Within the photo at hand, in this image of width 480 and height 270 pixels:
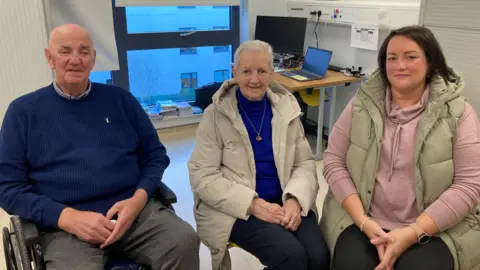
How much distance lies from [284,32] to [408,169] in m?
2.88

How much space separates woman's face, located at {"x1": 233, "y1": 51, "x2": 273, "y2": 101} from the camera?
73.2 inches

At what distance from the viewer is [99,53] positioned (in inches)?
141

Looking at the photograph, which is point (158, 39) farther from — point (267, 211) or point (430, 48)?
point (430, 48)

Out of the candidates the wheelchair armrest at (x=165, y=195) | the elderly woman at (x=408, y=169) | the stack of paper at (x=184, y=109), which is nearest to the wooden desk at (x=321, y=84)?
the stack of paper at (x=184, y=109)

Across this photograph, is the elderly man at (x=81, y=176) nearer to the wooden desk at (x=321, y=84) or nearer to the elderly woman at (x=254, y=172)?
the elderly woman at (x=254, y=172)

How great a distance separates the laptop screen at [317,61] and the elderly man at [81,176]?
2.29m

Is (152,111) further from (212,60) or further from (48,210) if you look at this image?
(48,210)

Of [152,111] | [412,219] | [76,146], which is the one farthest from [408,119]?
[152,111]

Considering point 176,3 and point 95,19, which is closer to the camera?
point 95,19

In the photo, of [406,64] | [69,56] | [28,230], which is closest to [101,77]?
[69,56]

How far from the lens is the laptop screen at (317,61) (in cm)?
375

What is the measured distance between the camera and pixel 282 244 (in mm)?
1649

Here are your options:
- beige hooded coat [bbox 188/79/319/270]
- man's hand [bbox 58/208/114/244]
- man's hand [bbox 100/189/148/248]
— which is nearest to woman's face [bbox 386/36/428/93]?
beige hooded coat [bbox 188/79/319/270]

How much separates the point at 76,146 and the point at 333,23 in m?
3.07
